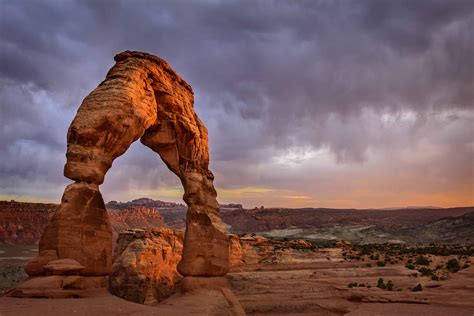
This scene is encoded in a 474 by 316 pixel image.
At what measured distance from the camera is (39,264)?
10.4m

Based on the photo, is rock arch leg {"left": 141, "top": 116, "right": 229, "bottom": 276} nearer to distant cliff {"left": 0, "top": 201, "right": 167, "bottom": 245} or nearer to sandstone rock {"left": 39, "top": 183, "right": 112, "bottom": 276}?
sandstone rock {"left": 39, "top": 183, "right": 112, "bottom": 276}

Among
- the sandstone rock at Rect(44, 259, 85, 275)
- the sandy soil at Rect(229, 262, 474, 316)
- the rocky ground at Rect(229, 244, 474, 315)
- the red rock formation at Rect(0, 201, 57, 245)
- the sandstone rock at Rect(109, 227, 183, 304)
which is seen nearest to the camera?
the sandstone rock at Rect(44, 259, 85, 275)

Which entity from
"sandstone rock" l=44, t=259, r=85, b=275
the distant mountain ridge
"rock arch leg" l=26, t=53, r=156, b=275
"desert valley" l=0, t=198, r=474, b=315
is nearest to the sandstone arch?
"rock arch leg" l=26, t=53, r=156, b=275

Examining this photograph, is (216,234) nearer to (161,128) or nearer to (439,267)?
(161,128)

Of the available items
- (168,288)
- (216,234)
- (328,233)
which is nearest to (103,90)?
(216,234)

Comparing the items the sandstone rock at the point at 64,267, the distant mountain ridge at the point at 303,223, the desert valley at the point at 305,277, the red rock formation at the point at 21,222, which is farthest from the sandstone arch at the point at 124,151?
the red rock formation at the point at 21,222

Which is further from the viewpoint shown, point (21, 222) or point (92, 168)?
point (21, 222)

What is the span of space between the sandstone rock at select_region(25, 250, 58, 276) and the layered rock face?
3 centimetres

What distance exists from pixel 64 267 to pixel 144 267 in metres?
10.8

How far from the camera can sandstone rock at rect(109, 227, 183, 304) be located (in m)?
19.7

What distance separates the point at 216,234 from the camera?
595 inches

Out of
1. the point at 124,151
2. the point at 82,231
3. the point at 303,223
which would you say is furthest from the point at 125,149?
the point at 303,223

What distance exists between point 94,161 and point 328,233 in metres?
70.6

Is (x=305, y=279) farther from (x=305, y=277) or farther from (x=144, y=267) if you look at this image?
(x=144, y=267)
